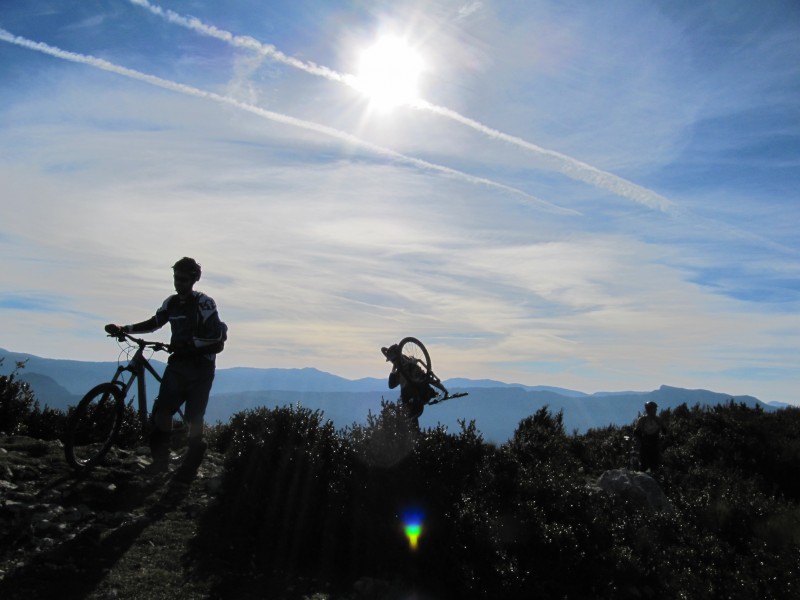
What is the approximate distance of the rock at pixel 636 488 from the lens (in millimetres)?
10344

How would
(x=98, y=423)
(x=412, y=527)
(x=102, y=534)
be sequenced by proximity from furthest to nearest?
(x=98, y=423)
(x=412, y=527)
(x=102, y=534)

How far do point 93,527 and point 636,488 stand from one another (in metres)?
9.20

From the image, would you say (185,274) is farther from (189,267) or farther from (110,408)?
(110,408)

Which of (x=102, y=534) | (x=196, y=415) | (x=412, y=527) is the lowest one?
(x=102, y=534)

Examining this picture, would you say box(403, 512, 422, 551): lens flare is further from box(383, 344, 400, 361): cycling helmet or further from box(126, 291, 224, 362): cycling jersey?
box(383, 344, 400, 361): cycling helmet

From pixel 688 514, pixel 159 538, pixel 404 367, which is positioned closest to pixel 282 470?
pixel 159 538

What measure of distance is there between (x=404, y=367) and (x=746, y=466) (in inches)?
366

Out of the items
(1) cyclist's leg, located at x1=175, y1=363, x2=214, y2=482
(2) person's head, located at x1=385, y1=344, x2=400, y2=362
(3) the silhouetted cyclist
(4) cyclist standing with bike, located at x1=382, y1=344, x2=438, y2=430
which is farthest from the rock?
(1) cyclist's leg, located at x1=175, y1=363, x2=214, y2=482

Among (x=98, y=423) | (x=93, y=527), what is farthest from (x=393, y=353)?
(x=93, y=527)

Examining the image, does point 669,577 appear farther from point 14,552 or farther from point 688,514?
point 14,552

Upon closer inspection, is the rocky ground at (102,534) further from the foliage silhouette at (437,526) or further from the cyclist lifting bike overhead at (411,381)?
the cyclist lifting bike overhead at (411,381)

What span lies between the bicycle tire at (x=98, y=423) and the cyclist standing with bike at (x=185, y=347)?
499 mm

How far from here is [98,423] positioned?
7422mm

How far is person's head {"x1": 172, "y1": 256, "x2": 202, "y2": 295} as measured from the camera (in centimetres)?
750
